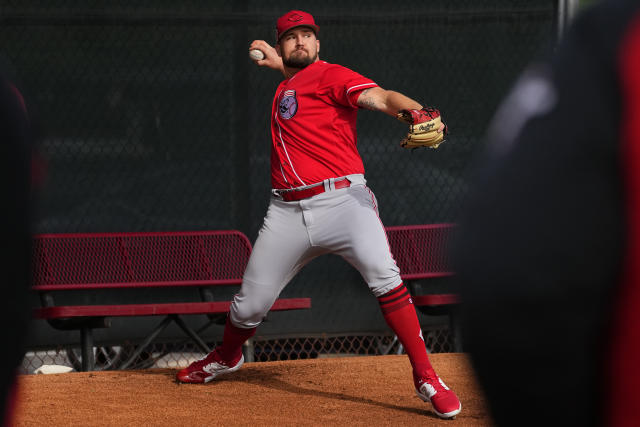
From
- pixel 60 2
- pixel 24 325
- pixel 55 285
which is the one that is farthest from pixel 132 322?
pixel 24 325

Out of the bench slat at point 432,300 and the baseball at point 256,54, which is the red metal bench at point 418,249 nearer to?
the bench slat at point 432,300

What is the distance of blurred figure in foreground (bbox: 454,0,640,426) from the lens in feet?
2.03

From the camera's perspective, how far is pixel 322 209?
4.14 metres

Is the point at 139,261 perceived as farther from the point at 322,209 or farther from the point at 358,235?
the point at 358,235

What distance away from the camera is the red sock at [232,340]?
447cm

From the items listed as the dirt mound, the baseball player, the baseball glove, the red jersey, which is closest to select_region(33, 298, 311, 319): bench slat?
the dirt mound

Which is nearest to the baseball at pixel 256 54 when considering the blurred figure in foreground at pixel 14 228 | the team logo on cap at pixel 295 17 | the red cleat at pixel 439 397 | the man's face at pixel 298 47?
the man's face at pixel 298 47

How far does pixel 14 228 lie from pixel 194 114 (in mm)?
5254

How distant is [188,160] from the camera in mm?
5965

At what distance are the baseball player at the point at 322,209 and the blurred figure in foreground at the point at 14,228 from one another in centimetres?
310

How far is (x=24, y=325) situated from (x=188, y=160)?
5147 millimetres

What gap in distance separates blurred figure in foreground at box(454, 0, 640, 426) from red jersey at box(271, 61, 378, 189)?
351cm

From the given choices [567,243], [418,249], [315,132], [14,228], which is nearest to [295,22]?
[315,132]

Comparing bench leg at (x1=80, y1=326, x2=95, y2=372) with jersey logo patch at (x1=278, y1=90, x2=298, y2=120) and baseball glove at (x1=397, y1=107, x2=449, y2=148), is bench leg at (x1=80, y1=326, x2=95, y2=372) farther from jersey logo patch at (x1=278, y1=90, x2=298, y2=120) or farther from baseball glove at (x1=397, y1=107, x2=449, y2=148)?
baseball glove at (x1=397, y1=107, x2=449, y2=148)
